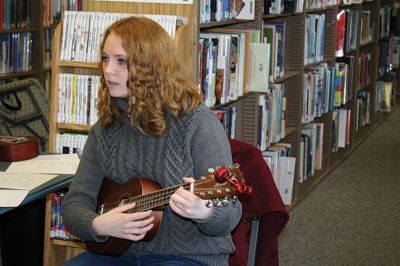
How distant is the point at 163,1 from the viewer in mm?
2787

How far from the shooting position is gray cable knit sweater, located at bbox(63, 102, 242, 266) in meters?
2.04

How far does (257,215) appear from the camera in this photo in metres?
2.19

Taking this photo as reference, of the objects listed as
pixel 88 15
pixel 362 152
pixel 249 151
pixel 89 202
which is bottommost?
pixel 362 152

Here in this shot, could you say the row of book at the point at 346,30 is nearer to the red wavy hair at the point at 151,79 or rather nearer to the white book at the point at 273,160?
the white book at the point at 273,160

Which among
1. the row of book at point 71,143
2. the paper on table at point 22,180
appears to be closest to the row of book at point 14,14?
the row of book at point 71,143

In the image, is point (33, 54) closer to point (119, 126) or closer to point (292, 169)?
point (292, 169)

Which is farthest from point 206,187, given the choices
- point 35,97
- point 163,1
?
point 35,97

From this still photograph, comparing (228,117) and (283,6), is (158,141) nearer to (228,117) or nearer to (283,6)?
(228,117)

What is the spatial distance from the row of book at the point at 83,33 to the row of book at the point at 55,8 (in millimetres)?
2737

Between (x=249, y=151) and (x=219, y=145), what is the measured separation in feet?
0.81

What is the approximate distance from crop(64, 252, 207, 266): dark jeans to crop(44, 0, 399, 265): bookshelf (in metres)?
0.86

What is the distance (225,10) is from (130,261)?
153 centimetres

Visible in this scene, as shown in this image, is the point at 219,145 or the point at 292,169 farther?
the point at 292,169

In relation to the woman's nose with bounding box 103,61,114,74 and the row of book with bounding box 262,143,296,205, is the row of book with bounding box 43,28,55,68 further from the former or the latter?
the woman's nose with bounding box 103,61,114,74
